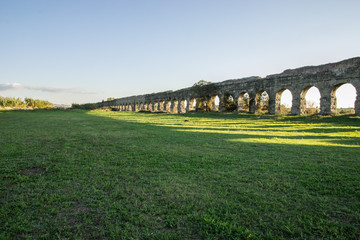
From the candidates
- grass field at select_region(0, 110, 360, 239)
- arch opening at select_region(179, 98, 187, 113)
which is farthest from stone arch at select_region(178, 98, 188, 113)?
grass field at select_region(0, 110, 360, 239)

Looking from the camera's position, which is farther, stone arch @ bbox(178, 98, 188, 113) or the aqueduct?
stone arch @ bbox(178, 98, 188, 113)

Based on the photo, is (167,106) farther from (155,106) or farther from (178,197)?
(178,197)

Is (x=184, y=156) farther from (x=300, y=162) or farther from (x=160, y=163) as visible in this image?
(x=300, y=162)

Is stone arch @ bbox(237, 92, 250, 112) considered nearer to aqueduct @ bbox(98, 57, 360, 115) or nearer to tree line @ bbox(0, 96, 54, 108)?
aqueduct @ bbox(98, 57, 360, 115)

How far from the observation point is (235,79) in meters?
21.7

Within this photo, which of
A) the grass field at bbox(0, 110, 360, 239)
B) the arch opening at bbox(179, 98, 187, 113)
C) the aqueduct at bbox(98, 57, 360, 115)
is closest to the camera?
the grass field at bbox(0, 110, 360, 239)

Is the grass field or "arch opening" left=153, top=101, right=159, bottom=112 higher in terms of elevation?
"arch opening" left=153, top=101, right=159, bottom=112

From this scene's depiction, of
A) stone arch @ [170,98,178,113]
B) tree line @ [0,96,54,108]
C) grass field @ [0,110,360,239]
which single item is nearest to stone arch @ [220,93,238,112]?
stone arch @ [170,98,178,113]

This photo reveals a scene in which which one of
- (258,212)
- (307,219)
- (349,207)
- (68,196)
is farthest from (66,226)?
(349,207)

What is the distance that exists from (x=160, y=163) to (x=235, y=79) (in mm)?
20176

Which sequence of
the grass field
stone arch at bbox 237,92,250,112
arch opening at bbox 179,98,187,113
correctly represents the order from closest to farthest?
the grass field < stone arch at bbox 237,92,250,112 < arch opening at bbox 179,98,187,113

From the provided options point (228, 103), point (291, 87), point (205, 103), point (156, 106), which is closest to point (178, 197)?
point (291, 87)

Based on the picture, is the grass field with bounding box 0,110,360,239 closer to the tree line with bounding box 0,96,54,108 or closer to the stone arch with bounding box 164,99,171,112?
the stone arch with bounding box 164,99,171,112

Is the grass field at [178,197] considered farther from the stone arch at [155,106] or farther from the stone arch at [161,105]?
the stone arch at [155,106]
